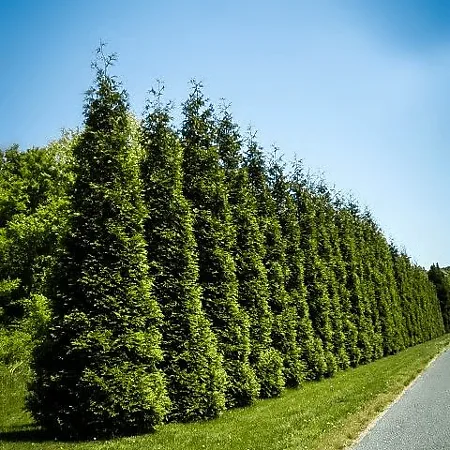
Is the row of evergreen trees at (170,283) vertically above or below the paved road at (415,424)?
above

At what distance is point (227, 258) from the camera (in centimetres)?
1591

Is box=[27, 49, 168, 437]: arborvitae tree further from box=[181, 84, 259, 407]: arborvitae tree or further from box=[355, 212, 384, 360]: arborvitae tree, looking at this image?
box=[355, 212, 384, 360]: arborvitae tree

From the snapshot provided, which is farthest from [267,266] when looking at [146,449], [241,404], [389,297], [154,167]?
[389,297]

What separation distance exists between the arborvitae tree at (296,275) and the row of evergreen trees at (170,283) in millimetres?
61

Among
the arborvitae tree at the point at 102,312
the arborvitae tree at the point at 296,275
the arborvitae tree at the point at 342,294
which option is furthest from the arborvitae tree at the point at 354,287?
the arborvitae tree at the point at 102,312

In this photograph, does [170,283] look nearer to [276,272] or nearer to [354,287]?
[276,272]

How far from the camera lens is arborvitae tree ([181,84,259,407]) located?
1532cm

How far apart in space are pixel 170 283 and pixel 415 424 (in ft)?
21.7

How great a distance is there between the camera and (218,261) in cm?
1567

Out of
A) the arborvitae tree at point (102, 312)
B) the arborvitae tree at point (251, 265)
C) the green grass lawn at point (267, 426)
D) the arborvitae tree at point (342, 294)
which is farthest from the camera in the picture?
the arborvitae tree at point (342, 294)

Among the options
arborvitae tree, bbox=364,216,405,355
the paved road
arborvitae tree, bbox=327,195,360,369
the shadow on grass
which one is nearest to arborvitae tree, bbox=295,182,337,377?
arborvitae tree, bbox=327,195,360,369

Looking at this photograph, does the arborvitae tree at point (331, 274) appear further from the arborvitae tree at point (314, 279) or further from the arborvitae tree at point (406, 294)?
the arborvitae tree at point (406, 294)

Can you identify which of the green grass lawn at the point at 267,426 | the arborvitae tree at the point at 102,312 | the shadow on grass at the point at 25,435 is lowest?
the green grass lawn at the point at 267,426

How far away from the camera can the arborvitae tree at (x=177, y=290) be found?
13000 millimetres
